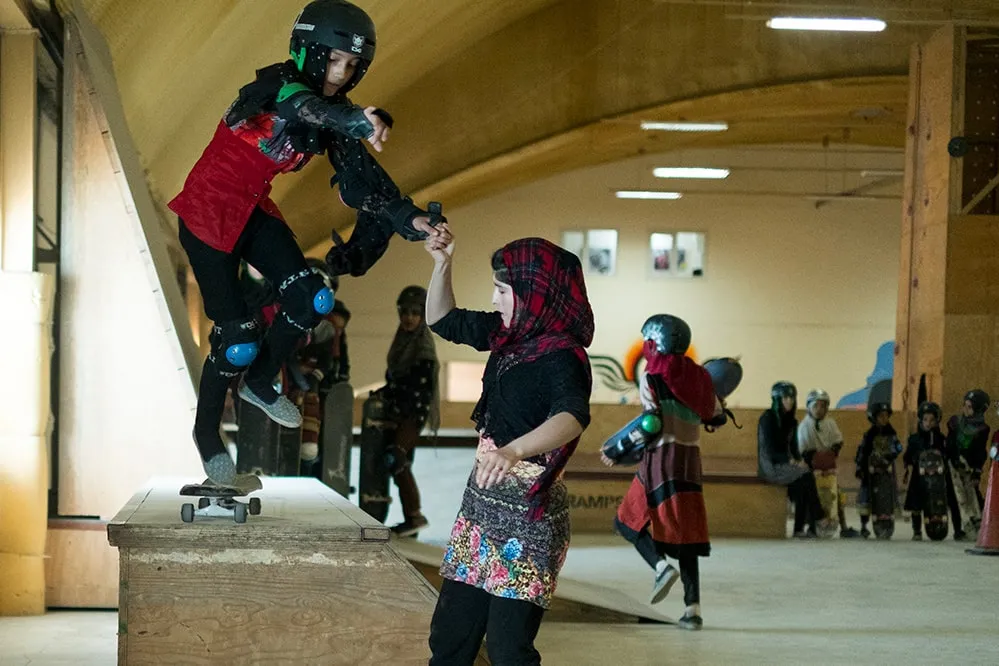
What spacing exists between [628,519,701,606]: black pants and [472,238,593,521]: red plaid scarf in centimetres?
331

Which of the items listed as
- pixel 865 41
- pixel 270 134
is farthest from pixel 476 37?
pixel 270 134

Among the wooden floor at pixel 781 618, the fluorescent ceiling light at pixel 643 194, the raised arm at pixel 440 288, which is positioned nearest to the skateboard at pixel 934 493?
the wooden floor at pixel 781 618

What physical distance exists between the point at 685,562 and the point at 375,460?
275 centimetres

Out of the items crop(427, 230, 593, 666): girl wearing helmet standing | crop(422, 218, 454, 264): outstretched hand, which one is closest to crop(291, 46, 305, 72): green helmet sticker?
crop(422, 218, 454, 264): outstretched hand

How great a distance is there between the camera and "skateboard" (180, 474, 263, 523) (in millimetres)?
3594

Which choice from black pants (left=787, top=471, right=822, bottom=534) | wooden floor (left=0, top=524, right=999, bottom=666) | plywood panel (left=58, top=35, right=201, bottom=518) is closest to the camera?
wooden floor (left=0, top=524, right=999, bottom=666)

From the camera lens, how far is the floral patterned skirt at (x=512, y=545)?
9.90 ft

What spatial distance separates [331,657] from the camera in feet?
11.5

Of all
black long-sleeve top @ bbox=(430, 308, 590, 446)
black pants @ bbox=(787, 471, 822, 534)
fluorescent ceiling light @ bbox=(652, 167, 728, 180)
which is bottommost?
black pants @ bbox=(787, 471, 822, 534)

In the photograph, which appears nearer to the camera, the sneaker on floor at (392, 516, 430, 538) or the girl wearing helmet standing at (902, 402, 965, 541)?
the sneaker on floor at (392, 516, 430, 538)

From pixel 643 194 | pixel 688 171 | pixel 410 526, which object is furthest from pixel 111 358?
pixel 643 194

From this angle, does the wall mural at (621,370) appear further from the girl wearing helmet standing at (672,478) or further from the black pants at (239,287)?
the black pants at (239,287)

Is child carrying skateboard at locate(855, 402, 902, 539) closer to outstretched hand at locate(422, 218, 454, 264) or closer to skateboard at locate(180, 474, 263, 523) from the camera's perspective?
skateboard at locate(180, 474, 263, 523)

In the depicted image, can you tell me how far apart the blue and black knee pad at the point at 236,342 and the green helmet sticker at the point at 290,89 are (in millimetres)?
704
